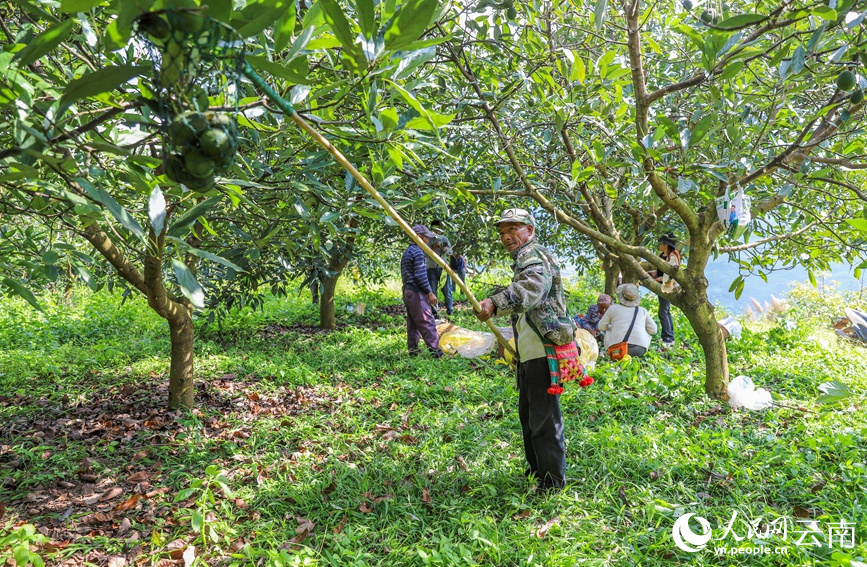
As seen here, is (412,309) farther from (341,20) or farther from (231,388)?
(341,20)

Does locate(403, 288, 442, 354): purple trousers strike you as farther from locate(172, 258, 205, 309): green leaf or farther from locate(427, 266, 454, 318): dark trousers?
locate(172, 258, 205, 309): green leaf

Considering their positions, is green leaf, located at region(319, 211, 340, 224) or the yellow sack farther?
the yellow sack

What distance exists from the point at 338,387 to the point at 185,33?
3990mm

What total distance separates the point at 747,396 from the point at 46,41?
14.4 ft

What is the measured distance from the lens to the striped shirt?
569cm

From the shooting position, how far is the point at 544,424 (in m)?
2.71

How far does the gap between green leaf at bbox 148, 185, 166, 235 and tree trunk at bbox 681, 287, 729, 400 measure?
357cm

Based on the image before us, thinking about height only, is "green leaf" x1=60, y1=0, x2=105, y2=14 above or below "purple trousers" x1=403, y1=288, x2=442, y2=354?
above

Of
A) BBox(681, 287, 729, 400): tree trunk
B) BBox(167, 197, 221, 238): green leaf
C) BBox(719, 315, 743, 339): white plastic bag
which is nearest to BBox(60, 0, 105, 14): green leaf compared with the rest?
BBox(167, 197, 221, 238): green leaf

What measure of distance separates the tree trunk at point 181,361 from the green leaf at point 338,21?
309 centimetres

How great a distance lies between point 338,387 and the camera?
14.9 ft

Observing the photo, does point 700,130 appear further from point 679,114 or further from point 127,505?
point 127,505

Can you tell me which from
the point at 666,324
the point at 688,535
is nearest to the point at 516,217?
the point at 688,535

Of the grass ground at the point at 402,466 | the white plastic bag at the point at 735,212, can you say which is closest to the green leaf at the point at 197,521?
the grass ground at the point at 402,466
